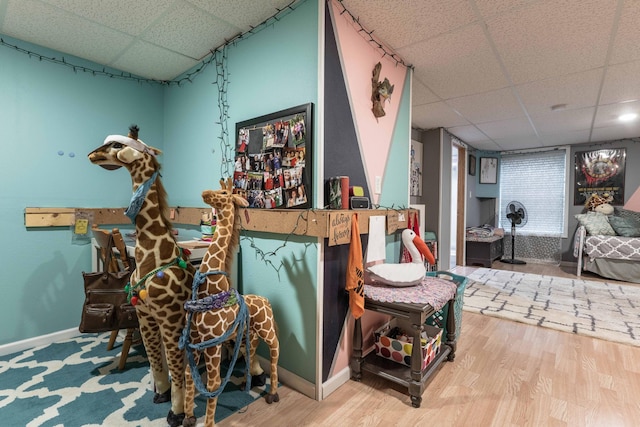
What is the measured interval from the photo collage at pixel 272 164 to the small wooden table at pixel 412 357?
0.83 m

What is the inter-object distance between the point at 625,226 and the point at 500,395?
480 cm

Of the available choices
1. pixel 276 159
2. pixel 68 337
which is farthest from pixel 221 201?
pixel 68 337

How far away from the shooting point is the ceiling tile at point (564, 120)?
3.72m

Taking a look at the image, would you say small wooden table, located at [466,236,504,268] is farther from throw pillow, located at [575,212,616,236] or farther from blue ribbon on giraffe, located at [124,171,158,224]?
blue ribbon on giraffe, located at [124,171,158,224]

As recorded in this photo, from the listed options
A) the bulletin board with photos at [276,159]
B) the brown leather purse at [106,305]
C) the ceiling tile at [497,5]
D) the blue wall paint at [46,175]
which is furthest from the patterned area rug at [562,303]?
the blue wall paint at [46,175]

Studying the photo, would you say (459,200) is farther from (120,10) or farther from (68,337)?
(68,337)

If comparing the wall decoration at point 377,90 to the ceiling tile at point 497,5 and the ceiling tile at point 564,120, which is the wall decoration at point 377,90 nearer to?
the ceiling tile at point 497,5

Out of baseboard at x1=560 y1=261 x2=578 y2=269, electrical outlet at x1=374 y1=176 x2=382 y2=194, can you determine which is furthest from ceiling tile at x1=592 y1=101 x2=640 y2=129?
electrical outlet at x1=374 y1=176 x2=382 y2=194

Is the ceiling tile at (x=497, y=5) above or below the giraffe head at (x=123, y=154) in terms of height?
above

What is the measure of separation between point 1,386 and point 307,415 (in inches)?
71.8

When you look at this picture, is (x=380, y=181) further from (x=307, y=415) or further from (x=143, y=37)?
(x=143, y=37)

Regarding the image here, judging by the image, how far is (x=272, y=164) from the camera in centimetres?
198

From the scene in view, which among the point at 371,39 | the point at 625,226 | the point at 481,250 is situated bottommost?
the point at 481,250

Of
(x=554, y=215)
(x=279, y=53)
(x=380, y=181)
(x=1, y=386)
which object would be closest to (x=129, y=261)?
(x=1, y=386)
